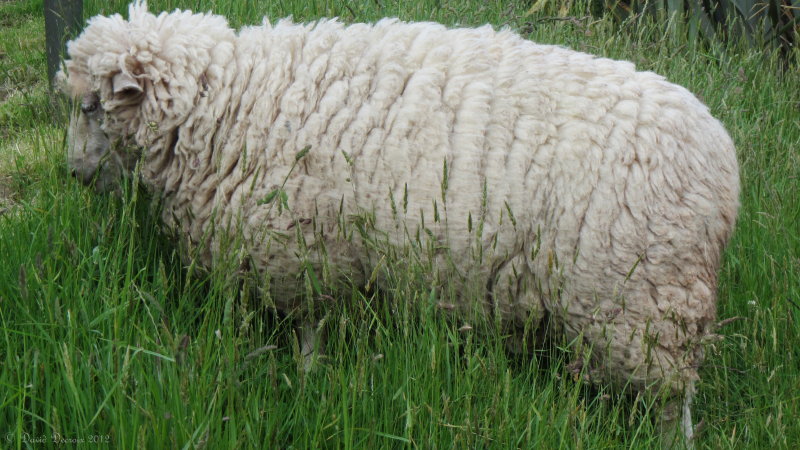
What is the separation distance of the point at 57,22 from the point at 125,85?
150 cm

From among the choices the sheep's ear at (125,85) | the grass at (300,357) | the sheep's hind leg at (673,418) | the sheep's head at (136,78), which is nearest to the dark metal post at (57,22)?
the grass at (300,357)

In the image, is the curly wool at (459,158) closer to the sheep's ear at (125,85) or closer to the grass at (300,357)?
the sheep's ear at (125,85)

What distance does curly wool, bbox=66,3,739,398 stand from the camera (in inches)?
106

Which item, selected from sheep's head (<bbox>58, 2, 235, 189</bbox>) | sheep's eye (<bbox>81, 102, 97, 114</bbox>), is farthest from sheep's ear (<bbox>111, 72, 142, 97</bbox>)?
sheep's eye (<bbox>81, 102, 97, 114</bbox>)

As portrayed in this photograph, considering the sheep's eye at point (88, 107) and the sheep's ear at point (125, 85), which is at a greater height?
the sheep's ear at point (125, 85)

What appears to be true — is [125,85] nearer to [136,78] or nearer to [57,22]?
[136,78]

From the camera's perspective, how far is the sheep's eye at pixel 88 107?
10.6ft

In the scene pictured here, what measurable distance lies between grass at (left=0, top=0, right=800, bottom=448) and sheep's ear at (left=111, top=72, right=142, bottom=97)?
0.40 metres

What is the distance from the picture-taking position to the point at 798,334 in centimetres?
291

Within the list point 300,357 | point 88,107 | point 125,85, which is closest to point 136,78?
point 125,85

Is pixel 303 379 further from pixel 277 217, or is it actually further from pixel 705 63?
pixel 705 63

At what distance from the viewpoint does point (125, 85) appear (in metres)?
3.06

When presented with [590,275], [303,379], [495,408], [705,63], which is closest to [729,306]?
[590,275]

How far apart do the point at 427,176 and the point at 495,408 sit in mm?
1047
